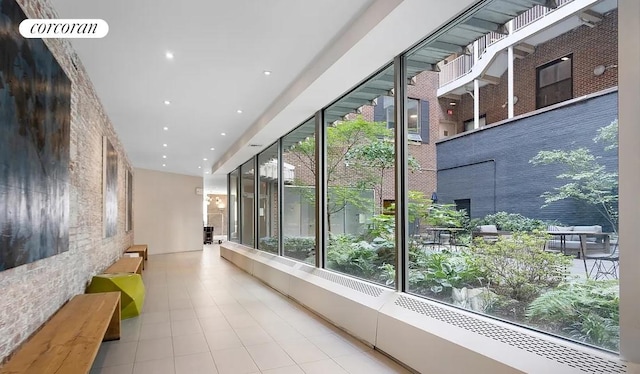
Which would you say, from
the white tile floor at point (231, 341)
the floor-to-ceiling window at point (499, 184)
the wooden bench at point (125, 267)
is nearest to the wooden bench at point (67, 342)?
the white tile floor at point (231, 341)

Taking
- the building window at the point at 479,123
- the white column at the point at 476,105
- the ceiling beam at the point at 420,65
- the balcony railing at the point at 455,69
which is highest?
the ceiling beam at the point at 420,65

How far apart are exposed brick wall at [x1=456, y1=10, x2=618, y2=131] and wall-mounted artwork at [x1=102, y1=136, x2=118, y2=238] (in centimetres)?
599

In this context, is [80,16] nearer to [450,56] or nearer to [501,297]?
[450,56]

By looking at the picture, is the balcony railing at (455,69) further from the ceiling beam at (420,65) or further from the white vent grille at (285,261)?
the white vent grille at (285,261)

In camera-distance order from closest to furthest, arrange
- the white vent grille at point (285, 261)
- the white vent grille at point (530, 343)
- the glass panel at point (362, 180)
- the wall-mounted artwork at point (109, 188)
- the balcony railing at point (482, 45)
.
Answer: the white vent grille at point (530, 343)
the balcony railing at point (482, 45)
the glass panel at point (362, 180)
the wall-mounted artwork at point (109, 188)
the white vent grille at point (285, 261)

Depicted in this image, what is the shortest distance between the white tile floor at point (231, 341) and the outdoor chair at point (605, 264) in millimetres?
1868

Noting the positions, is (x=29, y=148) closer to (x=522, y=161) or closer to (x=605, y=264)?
(x=522, y=161)

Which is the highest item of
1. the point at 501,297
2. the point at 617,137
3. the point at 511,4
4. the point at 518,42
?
the point at 511,4

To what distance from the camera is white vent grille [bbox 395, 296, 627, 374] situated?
226 cm

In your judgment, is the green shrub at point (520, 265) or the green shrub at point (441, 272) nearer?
the green shrub at point (520, 265)

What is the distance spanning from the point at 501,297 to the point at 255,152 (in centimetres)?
817

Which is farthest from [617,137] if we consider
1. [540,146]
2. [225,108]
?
[225,108]

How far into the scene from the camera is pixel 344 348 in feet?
13.7

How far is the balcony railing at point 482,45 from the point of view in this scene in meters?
3.12
